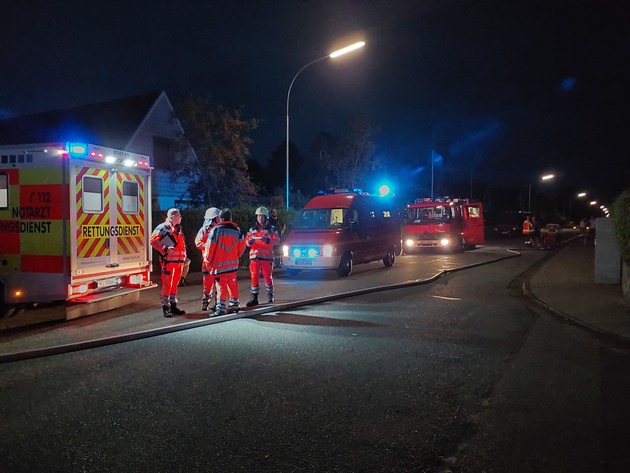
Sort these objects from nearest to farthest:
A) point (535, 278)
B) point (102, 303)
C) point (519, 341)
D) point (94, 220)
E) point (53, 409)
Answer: point (53, 409) → point (519, 341) → point (94, 220) → point (102, 303) → point (535, 278)

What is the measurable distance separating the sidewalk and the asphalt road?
28.0 inches

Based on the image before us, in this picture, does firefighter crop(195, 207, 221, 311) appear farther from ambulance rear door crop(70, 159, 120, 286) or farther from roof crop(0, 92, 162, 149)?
roof crop(0, 92, 162, 149)

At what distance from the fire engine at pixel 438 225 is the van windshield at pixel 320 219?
9.47 m

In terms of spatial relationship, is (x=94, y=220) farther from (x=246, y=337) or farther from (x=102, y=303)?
(x=246, y=337)

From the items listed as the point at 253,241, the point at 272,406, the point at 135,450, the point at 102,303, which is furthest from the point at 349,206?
the point at 135,450

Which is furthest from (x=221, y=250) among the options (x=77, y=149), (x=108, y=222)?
(x=77, y=149)

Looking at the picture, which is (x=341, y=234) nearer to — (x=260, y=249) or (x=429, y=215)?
(x=260, y=249)

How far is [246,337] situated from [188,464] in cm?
386

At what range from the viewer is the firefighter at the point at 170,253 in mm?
8789

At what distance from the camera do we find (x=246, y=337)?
766cm

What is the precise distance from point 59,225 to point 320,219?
8488mm

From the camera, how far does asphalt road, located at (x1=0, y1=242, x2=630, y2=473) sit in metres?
3.92

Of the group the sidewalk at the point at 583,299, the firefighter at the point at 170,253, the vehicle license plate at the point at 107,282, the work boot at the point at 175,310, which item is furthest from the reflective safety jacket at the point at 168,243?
the sidewalk at the point at 583,299

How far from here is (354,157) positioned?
118 feet
